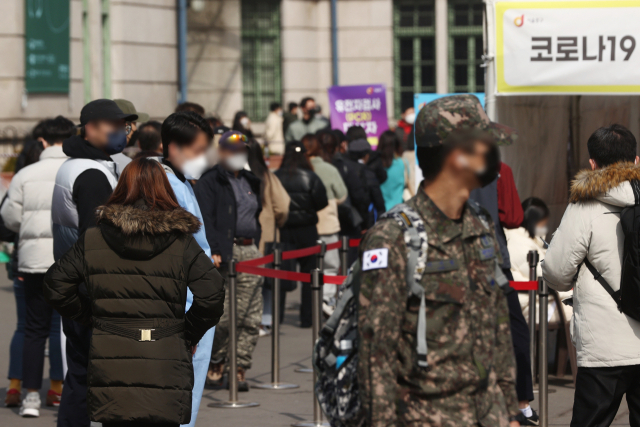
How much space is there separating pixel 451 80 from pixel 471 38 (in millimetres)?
1225

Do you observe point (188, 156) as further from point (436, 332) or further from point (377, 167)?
point (377, 167)

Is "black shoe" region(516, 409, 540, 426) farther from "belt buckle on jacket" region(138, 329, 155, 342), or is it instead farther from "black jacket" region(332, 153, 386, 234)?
"black jacket" region(332, 153, 386, 234)

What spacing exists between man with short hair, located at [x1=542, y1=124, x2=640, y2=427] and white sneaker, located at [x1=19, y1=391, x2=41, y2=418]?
3.87m

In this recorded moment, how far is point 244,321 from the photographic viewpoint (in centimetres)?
785

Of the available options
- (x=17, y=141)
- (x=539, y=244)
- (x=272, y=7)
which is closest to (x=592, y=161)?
(x=539, y=244)

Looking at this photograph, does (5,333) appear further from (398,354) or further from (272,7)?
(272,7)

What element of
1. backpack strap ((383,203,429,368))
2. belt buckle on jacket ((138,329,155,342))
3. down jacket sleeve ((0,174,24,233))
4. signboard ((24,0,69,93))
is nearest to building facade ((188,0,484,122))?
signboard ((24,0,69,93))

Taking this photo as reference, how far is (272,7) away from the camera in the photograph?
24766mm

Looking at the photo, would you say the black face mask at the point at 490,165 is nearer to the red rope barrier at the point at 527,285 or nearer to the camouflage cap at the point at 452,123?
the camouflage cap at the point at 452,123

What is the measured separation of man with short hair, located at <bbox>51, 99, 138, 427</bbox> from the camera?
5312 mm

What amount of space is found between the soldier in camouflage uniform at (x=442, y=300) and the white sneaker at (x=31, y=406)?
14.9 feet

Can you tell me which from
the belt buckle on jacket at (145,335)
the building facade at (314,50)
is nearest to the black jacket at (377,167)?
the belt buckle on jacket at (145,335)

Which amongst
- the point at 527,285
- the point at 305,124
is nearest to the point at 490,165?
the point at 527,285

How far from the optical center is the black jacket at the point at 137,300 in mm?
4285
